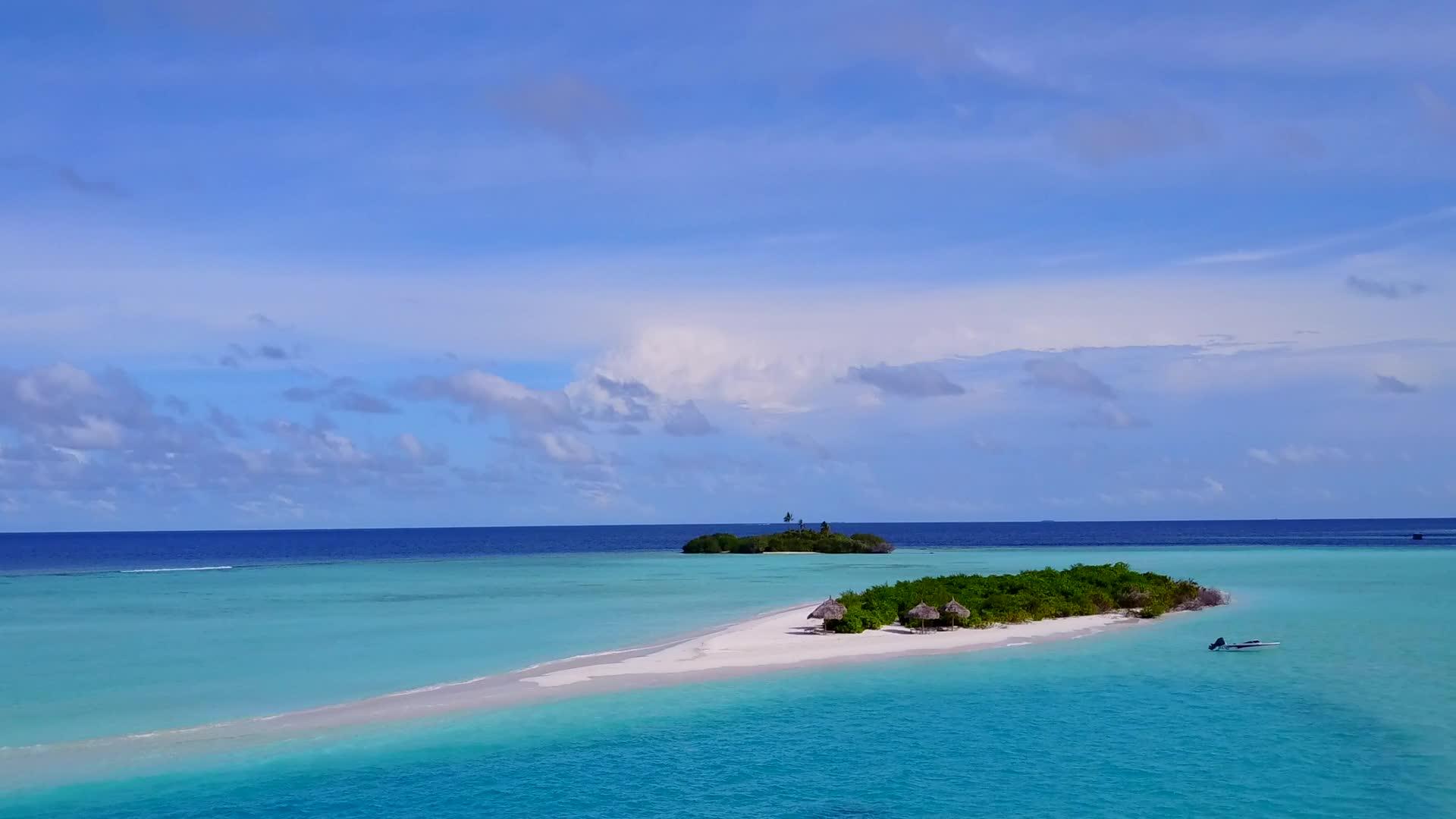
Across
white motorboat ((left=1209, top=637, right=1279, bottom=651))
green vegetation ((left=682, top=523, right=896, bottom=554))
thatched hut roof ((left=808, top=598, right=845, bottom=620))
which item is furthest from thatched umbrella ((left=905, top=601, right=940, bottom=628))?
green vegetation ((left=682, top=523, right=896, bottom=554))

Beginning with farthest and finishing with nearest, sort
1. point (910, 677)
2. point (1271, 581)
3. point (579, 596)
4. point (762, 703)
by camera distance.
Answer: point (1271, 581)
point (579, 596)
point (910, 677)
point (762, 703)

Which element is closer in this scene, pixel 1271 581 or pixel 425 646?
pixel 425 646

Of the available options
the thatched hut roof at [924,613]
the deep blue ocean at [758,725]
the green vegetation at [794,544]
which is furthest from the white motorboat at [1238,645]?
the green vegetation at [794,544]

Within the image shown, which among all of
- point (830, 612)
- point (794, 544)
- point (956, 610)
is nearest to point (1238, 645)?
point (956, 610)

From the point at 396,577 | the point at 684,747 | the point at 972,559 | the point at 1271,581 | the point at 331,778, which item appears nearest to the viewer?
the point at 331,778

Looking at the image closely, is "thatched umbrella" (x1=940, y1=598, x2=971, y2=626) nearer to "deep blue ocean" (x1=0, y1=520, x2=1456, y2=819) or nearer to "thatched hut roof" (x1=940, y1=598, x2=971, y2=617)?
"thatched hut roof" (x1=940, y1=598, x2=971, y2=617)

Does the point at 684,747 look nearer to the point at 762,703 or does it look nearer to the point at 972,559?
the point at 762,703

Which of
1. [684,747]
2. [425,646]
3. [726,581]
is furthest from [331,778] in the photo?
[726,581]
